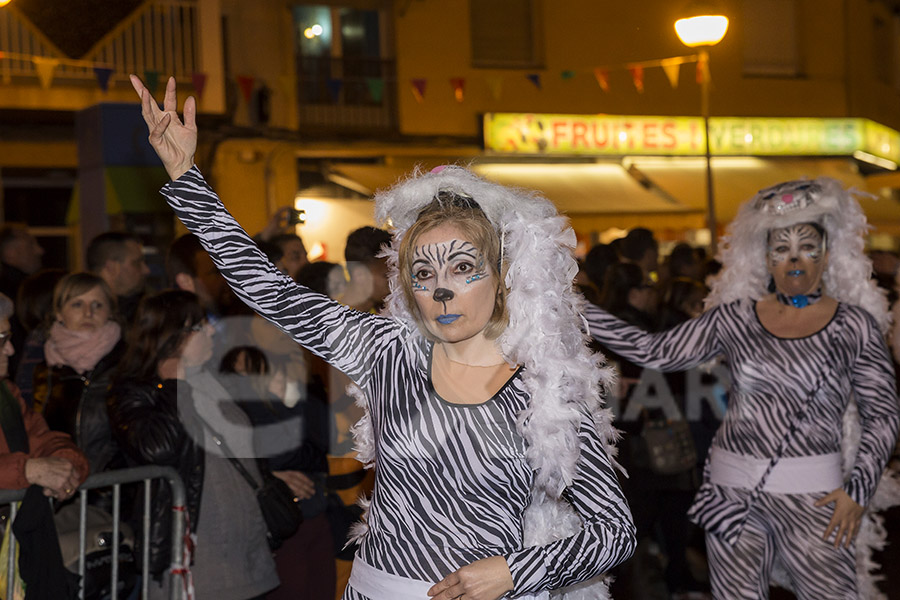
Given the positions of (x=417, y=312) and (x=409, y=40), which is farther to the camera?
(x=409, y=40)

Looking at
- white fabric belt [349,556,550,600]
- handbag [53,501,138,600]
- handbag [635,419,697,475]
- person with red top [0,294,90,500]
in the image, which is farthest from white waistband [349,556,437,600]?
handbag [635,419,697,475]

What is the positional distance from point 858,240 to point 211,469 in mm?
2661

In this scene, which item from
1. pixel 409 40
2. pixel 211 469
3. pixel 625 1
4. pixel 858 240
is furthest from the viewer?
pixel 625 1

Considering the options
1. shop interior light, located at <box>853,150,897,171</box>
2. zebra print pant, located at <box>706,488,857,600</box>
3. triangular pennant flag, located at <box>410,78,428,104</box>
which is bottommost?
zebra print pant, located at <box>706,488,857,600</box>

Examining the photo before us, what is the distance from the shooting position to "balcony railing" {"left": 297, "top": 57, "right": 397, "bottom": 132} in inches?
559

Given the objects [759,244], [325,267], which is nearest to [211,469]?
[325,267]

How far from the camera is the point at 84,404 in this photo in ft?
13.4

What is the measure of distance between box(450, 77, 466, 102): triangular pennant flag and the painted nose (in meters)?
11.3

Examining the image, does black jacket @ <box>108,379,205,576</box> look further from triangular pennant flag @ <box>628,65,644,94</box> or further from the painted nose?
triangular pennant flag @ <box>628,65,644,94</box>

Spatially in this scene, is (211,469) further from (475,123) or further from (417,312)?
(475,123)

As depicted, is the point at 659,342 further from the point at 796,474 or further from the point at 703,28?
the point at 703,28

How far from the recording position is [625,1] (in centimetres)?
1580

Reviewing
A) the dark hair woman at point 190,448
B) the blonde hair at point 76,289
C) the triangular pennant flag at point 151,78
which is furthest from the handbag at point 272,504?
the triangular pennant flag at point 151,78

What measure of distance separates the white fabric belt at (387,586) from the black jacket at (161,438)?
63.5 inches
